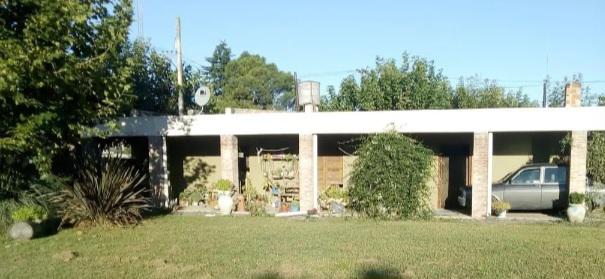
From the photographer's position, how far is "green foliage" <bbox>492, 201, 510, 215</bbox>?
471 inches

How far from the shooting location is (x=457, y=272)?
21.8 feet

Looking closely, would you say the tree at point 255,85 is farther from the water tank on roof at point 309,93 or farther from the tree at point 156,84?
the water tank on roof at point 309,93

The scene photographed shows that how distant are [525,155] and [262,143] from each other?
809 cm

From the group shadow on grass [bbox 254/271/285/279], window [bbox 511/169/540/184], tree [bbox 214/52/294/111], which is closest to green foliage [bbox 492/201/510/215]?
window [bbox 511/169/540/184]

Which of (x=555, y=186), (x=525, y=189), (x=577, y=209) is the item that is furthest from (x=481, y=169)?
(x=577, y=209)

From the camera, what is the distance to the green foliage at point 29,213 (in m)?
9.41

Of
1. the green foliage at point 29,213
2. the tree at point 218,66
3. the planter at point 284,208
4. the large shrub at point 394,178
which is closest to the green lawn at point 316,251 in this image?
the green foliage at point 29,213

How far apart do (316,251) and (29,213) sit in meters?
5.95

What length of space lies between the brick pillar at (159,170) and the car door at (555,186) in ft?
34.6

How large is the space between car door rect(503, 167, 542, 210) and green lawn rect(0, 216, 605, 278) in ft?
5.66

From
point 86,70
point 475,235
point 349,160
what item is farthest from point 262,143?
point 475,235

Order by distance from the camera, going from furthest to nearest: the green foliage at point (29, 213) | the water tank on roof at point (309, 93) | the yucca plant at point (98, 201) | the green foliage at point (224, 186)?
the water tank on roof at point (309, 93), the green foliage at point (224, 186), the yucca plant at point (98, 201), the green foliage at point (29, 213)

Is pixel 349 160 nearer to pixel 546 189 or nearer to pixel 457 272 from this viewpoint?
pixel 546 189

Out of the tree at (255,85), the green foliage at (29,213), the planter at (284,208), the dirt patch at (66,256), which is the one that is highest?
the tree at (255,85)
